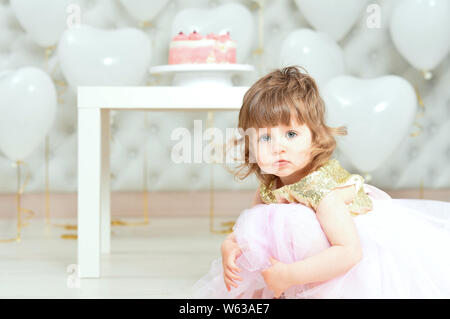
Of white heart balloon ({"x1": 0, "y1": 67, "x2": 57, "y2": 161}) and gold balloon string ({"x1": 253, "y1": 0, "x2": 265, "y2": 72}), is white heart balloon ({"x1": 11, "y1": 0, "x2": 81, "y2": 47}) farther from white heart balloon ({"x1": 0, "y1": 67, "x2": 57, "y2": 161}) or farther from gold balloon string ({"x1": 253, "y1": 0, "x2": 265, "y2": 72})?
gold balloon string ({"x1": 253, "y1": 0, "x2": 265, "y2": 72})

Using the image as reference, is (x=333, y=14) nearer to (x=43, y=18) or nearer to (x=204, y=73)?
(x=204, y=73)

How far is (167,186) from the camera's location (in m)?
2.61

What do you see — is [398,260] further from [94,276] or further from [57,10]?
[57,10]

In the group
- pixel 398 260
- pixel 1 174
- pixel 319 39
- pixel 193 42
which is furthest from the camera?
pixel 1 174

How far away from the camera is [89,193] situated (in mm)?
1628

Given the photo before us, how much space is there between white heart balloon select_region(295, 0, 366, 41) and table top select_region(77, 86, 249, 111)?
0.88 m

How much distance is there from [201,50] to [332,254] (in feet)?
3.01

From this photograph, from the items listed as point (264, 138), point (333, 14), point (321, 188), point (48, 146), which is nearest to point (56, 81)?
point (48, 146)

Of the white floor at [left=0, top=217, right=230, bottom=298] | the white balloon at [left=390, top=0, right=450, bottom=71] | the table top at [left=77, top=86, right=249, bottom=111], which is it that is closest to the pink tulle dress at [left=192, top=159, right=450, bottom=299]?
the white floor at [left=0, top=217, right=230, bottom=298]

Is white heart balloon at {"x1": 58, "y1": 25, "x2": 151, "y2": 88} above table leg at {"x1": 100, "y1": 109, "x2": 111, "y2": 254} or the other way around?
above

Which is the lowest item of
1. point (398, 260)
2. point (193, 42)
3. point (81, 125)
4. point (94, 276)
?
point (94, 276)

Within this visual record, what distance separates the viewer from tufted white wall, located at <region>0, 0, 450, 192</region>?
2.51 meters

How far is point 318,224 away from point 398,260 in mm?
158
